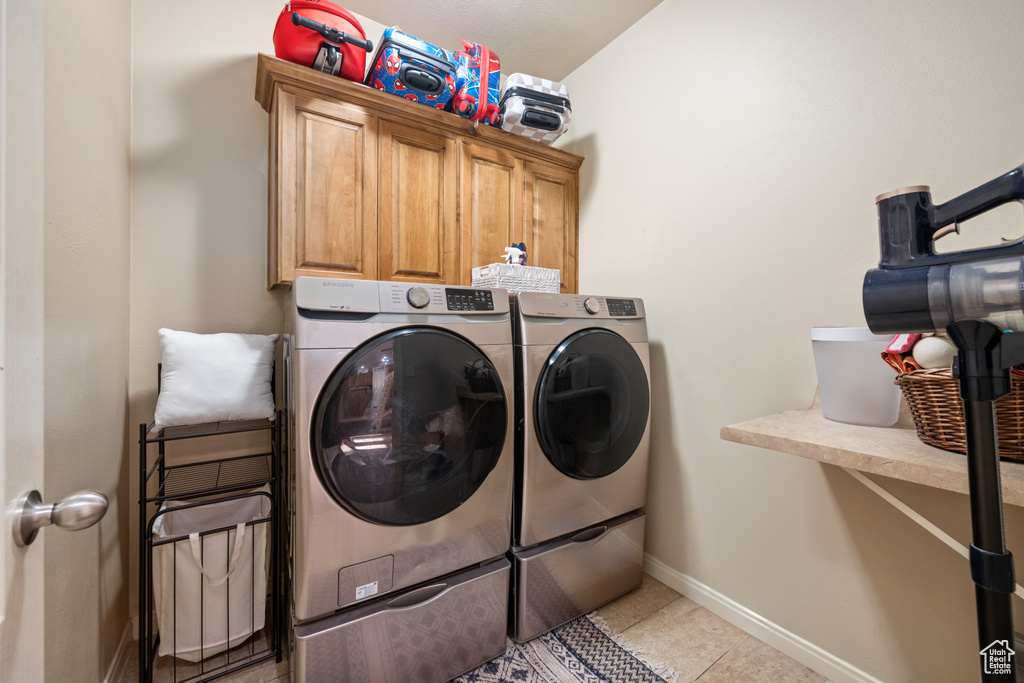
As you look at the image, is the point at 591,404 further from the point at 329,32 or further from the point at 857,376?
the point at 329,32

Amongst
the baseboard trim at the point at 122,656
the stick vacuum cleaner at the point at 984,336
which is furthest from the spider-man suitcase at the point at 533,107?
the baseboard trim at the point at 122,656

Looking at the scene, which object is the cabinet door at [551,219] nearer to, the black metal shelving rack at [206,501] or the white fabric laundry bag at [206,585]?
the black metal shelving rack at [206,501]

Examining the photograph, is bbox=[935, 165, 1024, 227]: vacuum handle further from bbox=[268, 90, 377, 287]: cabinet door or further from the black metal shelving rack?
the black metal shelving rack

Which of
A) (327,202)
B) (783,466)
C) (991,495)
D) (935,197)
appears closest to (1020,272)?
(991,495)

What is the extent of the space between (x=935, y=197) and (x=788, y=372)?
63 cm

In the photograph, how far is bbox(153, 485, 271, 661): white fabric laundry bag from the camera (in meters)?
1.30

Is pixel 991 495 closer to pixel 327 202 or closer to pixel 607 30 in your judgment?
pixel 327 202

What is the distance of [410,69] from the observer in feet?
5.38

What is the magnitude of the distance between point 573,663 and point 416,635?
558 mm

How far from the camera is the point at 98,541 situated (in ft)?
3.86

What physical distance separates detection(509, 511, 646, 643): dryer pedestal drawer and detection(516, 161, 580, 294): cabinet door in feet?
4.01

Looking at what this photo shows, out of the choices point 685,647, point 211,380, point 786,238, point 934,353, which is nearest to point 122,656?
point 211,380

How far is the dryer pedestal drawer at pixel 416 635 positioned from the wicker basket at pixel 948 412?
1.23m

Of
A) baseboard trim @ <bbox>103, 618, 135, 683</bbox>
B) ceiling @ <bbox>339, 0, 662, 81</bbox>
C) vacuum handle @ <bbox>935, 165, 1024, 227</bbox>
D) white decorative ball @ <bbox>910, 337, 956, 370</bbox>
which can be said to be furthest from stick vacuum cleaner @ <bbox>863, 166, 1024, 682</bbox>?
baseboard trim @ <bbox>103, 618, 135, 683</bbox>
